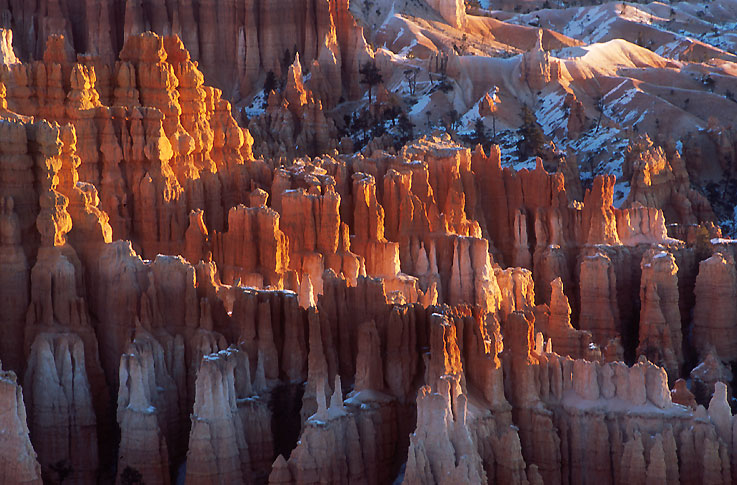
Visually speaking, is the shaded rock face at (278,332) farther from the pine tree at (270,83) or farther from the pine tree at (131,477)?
the pine tree at (270,83)

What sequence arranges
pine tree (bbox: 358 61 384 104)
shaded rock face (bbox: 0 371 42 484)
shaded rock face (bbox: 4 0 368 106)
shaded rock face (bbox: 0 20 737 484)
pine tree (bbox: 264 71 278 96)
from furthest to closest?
pine tree (bbox: 358 61 384 104)
pine tree (bbox: 264 71 278 96)
shaded rock face (bbox: 4 0 368 106)
shaded rock face (bbox: 0 20 737 484)
shaded rock face (bbox: 0 371 42 484)

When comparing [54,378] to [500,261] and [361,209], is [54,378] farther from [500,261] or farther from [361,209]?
[500,261]

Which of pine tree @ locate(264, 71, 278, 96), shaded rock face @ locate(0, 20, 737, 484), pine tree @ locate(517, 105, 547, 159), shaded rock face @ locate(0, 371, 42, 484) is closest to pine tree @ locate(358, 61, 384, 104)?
pine tree @ locate(264, 71, 278, 96)

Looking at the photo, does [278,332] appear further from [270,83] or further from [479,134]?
[270,83]

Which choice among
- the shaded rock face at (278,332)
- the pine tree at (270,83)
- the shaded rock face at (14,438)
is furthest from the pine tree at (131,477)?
the pine tree at (270,83)

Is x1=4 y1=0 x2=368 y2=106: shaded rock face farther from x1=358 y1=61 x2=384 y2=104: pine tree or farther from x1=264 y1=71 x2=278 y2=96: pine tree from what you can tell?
x1=264 y1=71 x2=278 y2=96: pine tree

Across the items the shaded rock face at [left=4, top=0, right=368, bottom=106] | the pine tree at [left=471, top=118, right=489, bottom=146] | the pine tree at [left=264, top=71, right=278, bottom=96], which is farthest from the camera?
the pine tree at [left=264, top=71, right=278, bottom=96]

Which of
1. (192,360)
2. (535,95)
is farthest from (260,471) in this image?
(535,95)

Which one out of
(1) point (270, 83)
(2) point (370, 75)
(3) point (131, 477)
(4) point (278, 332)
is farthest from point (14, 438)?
(2) point (370, 75)
